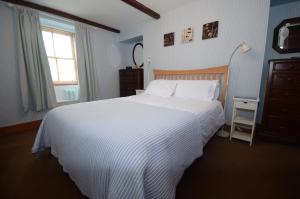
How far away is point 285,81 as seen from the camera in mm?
1807

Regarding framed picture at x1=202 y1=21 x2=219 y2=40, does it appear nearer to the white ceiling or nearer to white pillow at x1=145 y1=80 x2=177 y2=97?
the white ceiling

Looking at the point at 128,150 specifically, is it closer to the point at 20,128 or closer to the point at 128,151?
the point at 128,151

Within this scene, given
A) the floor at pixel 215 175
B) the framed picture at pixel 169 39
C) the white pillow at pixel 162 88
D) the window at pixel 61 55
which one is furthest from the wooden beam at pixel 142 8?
the floor at pixel 215 175

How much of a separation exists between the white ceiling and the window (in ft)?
1.92

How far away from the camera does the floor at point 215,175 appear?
1181 mm

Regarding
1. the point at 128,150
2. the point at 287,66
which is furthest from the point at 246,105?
the point at 128,150

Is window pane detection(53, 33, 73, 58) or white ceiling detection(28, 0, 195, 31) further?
window pane detection(53, 33, 73, 58)

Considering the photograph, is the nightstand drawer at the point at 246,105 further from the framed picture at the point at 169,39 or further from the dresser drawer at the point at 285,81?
the framed picture at the point at 169,39

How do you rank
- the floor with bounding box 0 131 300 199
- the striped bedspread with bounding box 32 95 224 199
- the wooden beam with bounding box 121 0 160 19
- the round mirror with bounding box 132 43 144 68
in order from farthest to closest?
the round mirror with bounding box 132 43 144 68
the wooden beam with bounding box 121 0 160 19
the floor with bounding box 0 131 300 199
the striped bedspread with bounding box 32 95 224 199

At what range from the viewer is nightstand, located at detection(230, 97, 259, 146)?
1891 mm

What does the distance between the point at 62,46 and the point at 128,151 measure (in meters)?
3.57

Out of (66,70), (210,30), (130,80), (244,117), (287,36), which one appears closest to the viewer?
(287,36)

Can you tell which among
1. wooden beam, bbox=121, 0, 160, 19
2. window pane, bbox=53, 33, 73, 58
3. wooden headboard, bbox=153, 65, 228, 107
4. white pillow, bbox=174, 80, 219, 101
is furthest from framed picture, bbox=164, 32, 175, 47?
window pane, bbox=53, 33, 73, 58

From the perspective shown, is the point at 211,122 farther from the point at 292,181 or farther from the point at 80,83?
the point at 80,83
